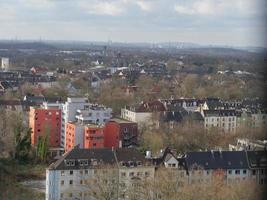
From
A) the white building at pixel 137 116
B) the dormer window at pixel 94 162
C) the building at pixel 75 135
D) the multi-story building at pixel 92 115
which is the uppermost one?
the dormer window at pixel 94 162

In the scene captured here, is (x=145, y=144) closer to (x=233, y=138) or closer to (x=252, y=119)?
(x=233, y=138)

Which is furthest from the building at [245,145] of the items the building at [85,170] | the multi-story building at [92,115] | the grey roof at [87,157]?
the multi-story building at [92,115]

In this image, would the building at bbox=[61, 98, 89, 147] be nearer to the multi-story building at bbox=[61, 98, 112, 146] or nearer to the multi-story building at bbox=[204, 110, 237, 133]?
the multi-story building at bbox=[61, 98, 112, 146]

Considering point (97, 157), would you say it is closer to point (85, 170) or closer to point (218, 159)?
point (85, 170)

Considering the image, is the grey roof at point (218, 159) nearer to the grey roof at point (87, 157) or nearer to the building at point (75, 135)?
the grey roof at point (87, 157)

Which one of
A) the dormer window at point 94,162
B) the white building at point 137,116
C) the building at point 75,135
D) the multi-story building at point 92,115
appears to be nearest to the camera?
the dormer window at point 94,162

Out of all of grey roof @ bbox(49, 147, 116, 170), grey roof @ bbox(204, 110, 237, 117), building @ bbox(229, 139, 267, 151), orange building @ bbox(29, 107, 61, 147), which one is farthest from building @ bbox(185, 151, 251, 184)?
grey roof @ bbox(204, 110, 237, 117)
